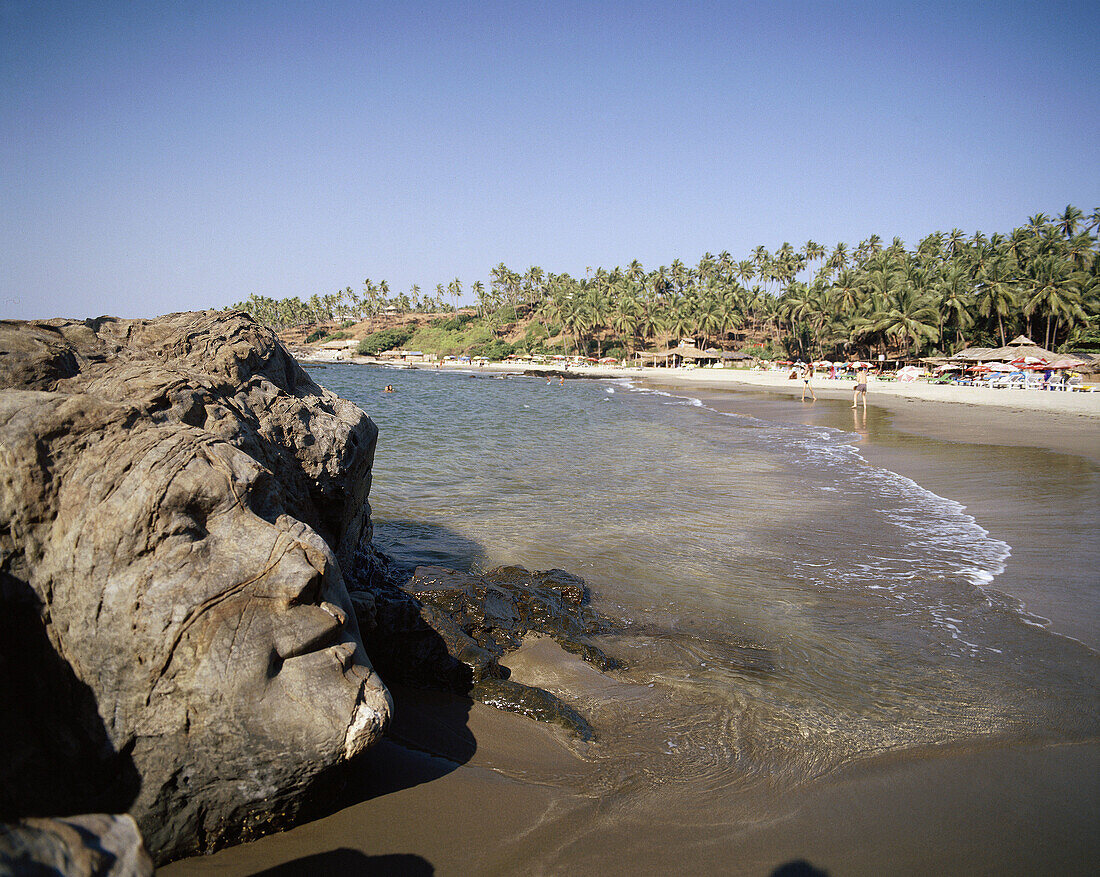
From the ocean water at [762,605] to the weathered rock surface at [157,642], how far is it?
1.88m

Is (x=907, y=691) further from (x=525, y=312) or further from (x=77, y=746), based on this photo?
(x=525, y=312)

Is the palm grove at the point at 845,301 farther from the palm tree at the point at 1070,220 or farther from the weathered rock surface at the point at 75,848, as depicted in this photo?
the weathered rock surface at the point at 75,848

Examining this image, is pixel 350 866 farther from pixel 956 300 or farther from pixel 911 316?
pixel 911 316

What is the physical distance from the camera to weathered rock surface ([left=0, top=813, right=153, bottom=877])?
1.55 metres

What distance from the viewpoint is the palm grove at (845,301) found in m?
51.7

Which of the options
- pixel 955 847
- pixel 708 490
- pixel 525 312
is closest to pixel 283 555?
pixel 955 847

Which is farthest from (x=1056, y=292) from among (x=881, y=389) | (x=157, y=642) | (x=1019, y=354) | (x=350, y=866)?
(x=157, y=642)

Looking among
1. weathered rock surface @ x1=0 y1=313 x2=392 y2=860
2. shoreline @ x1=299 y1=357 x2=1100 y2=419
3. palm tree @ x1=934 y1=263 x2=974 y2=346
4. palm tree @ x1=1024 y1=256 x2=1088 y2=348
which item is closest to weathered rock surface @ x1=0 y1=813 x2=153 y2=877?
weathered rock surface @ x1=0 y1=313 x2=392 y2=860

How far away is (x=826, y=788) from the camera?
150 inches

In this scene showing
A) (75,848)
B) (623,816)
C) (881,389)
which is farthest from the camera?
(881,389)

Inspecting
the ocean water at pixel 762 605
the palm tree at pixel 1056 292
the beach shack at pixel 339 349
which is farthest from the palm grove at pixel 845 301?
the ocean water at pixel 762 605

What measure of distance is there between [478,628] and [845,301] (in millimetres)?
70078

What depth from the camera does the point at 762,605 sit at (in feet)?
21.9

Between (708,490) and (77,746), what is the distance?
35.3ft
